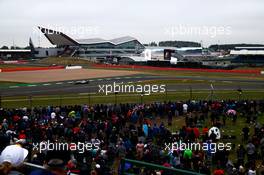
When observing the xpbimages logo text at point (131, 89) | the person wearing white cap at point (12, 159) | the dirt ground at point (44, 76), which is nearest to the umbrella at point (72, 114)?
the xpbimages logo text at point (131, 89)

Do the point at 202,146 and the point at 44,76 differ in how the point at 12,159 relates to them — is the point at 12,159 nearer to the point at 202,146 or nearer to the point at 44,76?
the point at 202,146

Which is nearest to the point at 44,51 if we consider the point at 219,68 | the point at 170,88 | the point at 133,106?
the point at 219,68

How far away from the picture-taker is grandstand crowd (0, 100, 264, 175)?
32.5 feet

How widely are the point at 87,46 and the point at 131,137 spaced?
147 metres

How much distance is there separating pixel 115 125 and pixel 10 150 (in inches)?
658

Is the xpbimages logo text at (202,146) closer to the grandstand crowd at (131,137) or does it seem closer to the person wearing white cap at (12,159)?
the grandstand crowd at (131,137)

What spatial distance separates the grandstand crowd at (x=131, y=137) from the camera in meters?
9.89

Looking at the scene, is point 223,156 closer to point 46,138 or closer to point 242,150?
point 242,150

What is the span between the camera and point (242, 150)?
15.6 meters

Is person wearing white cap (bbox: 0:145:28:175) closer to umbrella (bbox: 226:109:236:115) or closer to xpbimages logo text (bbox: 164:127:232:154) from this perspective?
xpbimages logo text (bbox: 164:127:232:154)

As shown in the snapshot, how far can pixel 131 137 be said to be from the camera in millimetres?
16844

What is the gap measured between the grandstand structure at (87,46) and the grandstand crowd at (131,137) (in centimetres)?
11768

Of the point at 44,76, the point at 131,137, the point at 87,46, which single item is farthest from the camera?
the point at 87,46

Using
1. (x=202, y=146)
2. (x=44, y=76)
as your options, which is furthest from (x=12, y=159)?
(x=44, y=76)
